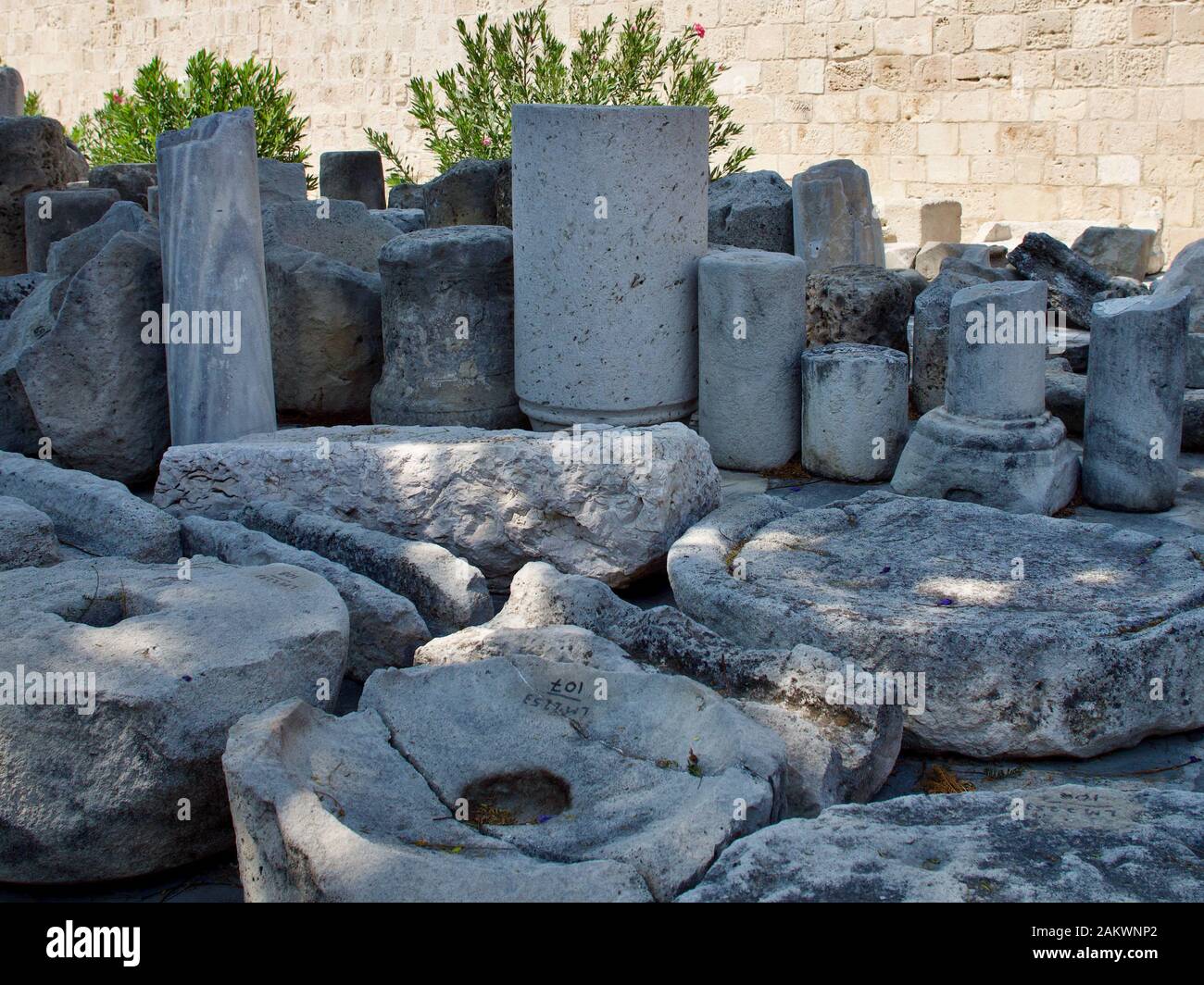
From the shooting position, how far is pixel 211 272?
5867mm

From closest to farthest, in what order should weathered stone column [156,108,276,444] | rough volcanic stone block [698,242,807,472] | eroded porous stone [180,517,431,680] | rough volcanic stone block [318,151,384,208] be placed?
eroded porous stone [180,517,431,680], weathered stone column [156,108,276,444], rough volcanic stone block [698,242,807,472], rough volcanic stone block [318,151,384,208]

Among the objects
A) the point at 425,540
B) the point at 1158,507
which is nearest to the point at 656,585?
the point at 425,540

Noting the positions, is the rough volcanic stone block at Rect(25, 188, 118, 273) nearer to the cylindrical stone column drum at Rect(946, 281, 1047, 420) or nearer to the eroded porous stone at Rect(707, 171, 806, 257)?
the eroded porous stone at Rect(707, 171, 806, 257)

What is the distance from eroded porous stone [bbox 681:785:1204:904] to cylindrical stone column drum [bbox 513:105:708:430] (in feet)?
11.6

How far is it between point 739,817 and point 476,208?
5.90 meters

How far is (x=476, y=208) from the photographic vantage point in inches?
326

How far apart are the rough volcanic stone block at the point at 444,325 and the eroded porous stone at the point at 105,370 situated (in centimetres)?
108

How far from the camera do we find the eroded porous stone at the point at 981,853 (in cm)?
267

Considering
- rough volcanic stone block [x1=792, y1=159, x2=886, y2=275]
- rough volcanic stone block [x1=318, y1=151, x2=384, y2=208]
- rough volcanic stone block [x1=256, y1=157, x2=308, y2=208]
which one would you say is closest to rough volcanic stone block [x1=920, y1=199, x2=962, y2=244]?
rough volcanic stone block [x1=792, y1=159, x2=886, y2=275]

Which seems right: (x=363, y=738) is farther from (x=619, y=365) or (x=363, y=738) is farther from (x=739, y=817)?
(x=619, y=365)

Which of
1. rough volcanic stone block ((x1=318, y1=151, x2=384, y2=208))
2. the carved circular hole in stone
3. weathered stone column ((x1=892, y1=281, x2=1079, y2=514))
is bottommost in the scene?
the carved circular hole in stone

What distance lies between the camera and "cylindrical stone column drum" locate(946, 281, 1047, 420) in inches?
220

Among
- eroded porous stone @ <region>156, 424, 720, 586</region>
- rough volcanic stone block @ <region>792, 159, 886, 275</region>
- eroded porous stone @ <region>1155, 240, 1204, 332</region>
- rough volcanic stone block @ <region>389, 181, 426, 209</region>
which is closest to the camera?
eroded porous stone @ <region>156, 424, 720, 586</region>

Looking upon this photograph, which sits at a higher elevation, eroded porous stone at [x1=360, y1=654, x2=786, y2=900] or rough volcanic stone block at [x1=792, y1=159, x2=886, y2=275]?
rough volcanic stone block at [x1=792, y1=159, x2=886, y2=275]
